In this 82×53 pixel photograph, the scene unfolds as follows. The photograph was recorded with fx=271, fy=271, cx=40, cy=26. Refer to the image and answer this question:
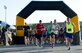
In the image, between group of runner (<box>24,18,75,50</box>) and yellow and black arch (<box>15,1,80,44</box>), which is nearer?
group of runner (<box>24,18,75,50</box>)

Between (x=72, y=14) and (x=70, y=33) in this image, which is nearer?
(x=70, y=33)

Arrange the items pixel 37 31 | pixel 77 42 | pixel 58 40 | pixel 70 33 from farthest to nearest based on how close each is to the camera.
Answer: pixel 58 40, pixel 77 42, pixel 37 31, pixel 70 33

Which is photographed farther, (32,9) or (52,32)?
(32,9)

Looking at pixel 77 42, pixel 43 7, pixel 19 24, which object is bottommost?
pixel 77 42

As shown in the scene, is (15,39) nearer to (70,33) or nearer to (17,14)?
(17,14)

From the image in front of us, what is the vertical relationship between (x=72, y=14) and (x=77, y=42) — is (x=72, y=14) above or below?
above

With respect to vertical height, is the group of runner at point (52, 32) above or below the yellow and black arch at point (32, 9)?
below

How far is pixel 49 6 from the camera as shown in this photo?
24.6m

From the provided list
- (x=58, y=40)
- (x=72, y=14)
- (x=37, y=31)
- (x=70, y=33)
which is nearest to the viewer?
(x=70, y=33)

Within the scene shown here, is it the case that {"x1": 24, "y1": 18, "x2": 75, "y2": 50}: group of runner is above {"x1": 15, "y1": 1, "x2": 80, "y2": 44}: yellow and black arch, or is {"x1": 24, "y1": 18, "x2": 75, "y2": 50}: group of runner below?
below

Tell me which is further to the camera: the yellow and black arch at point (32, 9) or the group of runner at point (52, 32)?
the yellow and black arch at point (32, 9)

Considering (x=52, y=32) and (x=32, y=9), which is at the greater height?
(x=32, y=9)

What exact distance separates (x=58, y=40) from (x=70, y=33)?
34.8 ft

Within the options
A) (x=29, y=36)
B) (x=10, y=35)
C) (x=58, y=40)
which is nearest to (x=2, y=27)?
(x=10, y=35)
